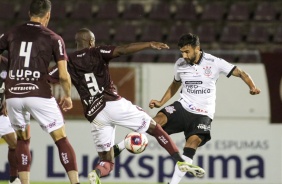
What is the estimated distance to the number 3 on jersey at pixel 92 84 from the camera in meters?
8.42

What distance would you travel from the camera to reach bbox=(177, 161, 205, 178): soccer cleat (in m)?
8.26

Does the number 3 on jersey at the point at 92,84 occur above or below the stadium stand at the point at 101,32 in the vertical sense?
below

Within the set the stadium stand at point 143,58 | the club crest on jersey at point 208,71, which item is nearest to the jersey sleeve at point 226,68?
the club crest on jersey at point 208,71

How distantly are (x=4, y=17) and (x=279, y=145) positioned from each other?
262 inches

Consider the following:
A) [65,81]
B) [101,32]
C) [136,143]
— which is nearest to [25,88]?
[65,81]

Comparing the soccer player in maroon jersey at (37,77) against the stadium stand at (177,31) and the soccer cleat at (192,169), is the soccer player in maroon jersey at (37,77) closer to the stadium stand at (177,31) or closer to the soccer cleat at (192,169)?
the soccer cleat at (192,169)

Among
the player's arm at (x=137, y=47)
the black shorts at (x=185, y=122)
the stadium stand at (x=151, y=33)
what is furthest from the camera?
the stadium stand at (x=151, y=33)

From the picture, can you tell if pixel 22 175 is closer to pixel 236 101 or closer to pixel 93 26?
pixel 236 101

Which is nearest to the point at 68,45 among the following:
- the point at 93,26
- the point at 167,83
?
the point at 93,26

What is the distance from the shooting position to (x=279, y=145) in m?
12.1

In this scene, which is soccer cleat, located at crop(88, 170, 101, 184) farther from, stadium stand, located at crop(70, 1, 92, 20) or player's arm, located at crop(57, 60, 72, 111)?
stadium stand, located at crop(70, 1, 92, 20)

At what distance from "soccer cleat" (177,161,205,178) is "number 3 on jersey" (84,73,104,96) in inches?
44.8

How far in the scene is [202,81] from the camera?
9.33 meters

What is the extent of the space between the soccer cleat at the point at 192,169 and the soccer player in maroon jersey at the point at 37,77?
132 cm
